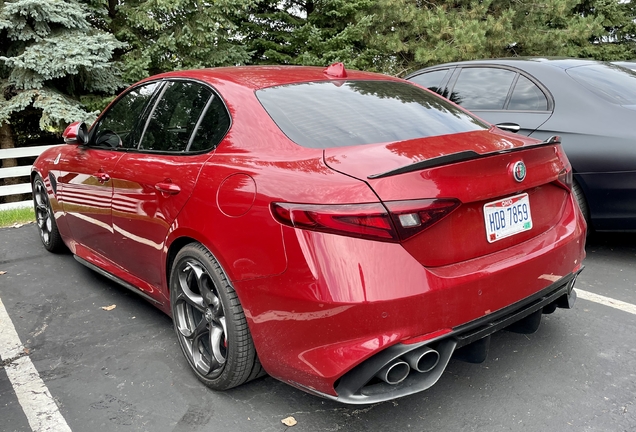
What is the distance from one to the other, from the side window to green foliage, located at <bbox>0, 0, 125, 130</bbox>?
196 inches

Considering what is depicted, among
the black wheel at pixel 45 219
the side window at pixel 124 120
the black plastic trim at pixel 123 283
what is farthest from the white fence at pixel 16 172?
the side window at pixel 124 120

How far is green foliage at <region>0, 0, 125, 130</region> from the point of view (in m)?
8.26

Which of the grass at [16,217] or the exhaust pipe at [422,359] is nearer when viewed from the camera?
the exhaust pipe at [422,359]

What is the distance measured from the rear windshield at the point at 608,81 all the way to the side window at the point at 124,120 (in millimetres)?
3441

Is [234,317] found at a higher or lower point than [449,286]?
lower

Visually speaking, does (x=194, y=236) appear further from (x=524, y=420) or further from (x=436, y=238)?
(x=524, y=420)

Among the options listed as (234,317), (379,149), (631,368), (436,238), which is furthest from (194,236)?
(631,368)

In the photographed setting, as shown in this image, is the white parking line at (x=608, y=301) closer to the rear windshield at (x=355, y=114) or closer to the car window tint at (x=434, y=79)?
the rear windshield at (x=355, y=114)

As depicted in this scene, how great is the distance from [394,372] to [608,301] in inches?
88.6

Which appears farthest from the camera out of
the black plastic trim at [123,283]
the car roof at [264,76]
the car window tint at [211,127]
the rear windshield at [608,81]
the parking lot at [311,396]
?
the rear windshield at [608,81]

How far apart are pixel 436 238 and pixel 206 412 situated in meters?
1.36

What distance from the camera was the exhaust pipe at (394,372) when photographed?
6.87ft

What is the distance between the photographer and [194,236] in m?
2.70

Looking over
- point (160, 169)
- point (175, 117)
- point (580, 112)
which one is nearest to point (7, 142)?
point (175, 117)
